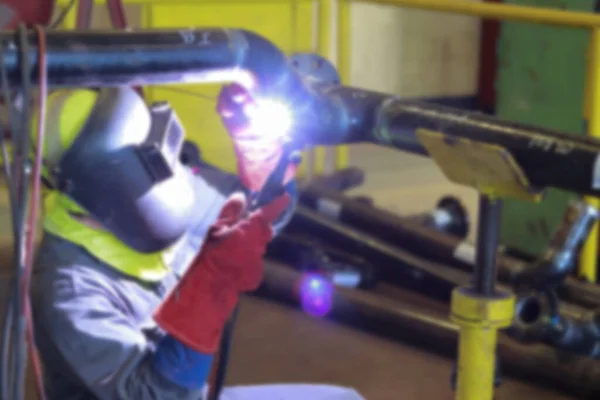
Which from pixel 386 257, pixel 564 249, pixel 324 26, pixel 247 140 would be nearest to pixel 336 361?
pixel 386 257

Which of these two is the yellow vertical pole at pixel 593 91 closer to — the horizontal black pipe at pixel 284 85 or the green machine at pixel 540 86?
the green machine at pixel 540 86

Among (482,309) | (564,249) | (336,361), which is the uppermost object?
(482,309)

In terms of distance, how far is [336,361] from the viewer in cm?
241

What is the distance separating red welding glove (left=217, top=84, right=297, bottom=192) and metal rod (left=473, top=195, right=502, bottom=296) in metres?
→ 0.32

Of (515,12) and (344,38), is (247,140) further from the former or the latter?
(344,38)

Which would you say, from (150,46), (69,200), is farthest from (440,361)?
(150,46)

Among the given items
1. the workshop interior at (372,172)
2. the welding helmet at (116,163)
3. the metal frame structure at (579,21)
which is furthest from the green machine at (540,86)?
the welding helmet at (116,163)

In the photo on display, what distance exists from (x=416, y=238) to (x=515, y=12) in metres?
0.84

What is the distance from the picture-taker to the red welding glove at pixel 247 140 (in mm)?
1194

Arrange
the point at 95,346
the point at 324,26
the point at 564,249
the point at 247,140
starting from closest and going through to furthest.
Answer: the point at 247,140 → the point at 95,346 → the point at 564,249 → the point at 324,26

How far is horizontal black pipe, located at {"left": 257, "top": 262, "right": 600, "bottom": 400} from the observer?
2.21 meters

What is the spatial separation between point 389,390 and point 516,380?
351 millimetres

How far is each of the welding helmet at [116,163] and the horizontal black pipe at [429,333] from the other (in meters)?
1.23

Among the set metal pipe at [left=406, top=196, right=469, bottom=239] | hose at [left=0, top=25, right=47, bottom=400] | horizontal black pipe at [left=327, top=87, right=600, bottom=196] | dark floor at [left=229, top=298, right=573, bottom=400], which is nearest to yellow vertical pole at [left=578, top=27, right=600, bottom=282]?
dark floor at [left=229, top=298, right=573, bottom=400]
